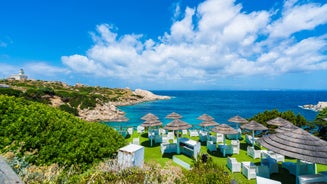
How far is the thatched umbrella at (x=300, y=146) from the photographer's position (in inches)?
235

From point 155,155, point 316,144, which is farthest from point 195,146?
point 316,144

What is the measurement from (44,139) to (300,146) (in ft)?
28.2

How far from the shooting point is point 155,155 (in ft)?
35.7

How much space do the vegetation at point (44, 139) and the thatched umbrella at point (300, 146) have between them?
646 centimetres

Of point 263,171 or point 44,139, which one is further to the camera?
point 263,171

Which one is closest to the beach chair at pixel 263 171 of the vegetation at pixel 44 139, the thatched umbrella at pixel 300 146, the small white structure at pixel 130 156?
the thatched umbrella at pixel 300 146

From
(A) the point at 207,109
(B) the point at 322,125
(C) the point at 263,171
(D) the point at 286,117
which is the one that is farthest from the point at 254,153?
(A) the point at 207,109

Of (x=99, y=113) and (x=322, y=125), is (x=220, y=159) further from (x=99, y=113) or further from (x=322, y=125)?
(x=99, y=113)

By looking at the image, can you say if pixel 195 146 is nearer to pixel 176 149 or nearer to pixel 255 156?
pixel 176 149

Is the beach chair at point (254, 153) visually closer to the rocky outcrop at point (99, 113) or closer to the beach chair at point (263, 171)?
the beach chair at point (263, 171)

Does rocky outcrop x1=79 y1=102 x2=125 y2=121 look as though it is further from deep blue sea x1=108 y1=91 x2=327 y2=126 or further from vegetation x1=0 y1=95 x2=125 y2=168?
vegetation x1=0 y1=95 x2=125 y2=168

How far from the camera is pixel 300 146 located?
249 inches

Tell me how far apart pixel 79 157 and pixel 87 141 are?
63 centimetres

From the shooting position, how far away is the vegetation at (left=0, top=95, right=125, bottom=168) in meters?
5.34
